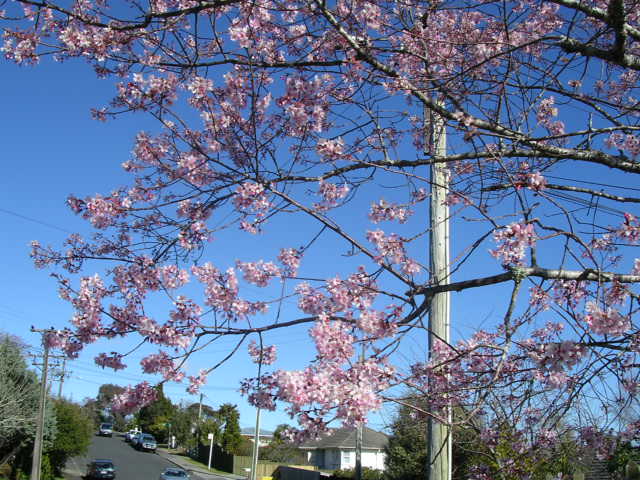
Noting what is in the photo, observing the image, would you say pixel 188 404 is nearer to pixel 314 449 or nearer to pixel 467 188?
pixel 314 449

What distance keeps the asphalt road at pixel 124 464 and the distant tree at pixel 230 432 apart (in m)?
5.02

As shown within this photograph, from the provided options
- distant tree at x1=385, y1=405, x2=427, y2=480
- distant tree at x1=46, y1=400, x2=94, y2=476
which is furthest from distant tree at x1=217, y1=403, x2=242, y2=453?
distant tree at x1=385, y1=405, x2=427, y2=480

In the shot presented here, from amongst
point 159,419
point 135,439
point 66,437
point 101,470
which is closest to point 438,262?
point 101,470

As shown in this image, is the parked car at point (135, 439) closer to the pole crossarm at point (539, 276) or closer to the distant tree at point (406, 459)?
the distant tree at point (406, 459)

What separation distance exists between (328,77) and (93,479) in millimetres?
28549

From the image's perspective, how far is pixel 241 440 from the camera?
45.1 m

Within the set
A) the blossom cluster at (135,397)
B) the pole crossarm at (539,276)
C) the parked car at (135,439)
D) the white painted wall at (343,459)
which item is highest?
the pole crossarm at (539,276)

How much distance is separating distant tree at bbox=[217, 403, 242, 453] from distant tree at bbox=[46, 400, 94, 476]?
14414mm

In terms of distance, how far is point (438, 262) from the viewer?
14.8 feet

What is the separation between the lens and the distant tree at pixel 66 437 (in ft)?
95.2

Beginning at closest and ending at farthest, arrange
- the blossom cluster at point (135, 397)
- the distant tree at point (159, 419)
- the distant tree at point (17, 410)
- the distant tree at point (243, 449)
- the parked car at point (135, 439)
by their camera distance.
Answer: the blossom cluster at point (135, 397)
the distant tree at point (17, 410)
the distant tree at point (243, 449)
the parked car at point (135, 439)
the distant tree at point (159, 419)

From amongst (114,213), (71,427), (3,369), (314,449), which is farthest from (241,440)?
(114,213)

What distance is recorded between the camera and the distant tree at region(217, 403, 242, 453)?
44.2 metres

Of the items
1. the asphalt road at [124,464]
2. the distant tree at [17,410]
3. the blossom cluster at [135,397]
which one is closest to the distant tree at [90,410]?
the asphalt road at [124,464]
